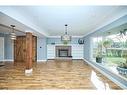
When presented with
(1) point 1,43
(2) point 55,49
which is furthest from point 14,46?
(2) point 55,49

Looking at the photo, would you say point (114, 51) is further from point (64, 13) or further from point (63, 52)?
point (63, 52)

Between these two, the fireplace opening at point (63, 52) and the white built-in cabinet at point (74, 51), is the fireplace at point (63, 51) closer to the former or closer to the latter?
the fireplace opening at point (63, 52)

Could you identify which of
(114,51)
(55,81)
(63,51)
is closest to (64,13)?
(55,81)

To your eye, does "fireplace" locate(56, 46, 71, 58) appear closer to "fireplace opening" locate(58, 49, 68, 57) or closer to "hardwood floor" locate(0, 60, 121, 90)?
"fireplace opening" locate(58, 49, 68, 57)

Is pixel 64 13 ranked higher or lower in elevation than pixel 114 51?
higher

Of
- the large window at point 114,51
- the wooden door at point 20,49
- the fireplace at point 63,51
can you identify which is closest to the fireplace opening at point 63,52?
the fireplace at point 63,51

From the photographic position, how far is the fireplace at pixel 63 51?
15.6 m

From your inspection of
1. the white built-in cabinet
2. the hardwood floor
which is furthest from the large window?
the white built-in cabinet

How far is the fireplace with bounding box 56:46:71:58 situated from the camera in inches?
614

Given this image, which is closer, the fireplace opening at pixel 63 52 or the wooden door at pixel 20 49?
the wooden door at pixel 20 49

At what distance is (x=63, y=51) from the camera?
15.7 m

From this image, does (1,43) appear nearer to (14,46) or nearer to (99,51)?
(14,46)

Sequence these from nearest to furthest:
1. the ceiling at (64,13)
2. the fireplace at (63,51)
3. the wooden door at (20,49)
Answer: the ceiling at (64,13) → the wooden door at (20,49) → the fireplace at (63,51)

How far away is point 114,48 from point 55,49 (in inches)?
364
